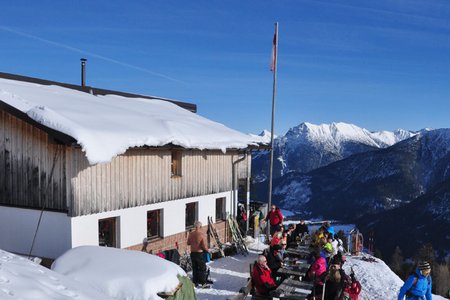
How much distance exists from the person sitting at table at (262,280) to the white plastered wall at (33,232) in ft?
16.5

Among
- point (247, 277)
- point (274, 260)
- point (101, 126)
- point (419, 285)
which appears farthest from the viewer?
point (247, 277)

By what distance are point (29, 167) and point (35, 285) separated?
6598 millimetres

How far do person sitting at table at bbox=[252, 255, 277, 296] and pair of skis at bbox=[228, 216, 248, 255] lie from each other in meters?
7.36

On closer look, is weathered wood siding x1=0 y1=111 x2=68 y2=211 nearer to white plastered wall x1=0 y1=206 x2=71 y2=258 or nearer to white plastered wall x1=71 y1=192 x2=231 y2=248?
white plastered wall x1=0 y1=206 x2=71 y2=258

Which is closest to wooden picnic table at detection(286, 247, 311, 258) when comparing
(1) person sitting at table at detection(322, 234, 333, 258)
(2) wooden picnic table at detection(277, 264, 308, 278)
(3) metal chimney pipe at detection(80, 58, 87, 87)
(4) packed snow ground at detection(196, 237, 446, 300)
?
(1) person sitting at table at detection(322, 234, 333, 258)

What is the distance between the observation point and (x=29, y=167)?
10.4 meters

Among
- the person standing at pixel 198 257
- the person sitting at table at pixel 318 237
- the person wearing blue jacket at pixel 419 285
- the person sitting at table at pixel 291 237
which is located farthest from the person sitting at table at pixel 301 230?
the person wearing blue jacket at pixel 419 285

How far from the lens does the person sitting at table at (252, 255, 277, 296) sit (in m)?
8.98


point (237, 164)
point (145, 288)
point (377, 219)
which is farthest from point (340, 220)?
point (145, 288)

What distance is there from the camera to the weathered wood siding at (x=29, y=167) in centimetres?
1008

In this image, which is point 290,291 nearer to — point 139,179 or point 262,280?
point 262,280

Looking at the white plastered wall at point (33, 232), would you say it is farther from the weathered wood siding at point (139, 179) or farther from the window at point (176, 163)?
the window at point (176, 163)

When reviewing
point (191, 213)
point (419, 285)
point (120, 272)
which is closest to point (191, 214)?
point (191, 213)

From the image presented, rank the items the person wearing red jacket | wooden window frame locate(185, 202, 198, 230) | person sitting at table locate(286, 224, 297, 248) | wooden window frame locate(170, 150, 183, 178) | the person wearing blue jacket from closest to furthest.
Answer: the person wearing blue jacket
wooden window frame locate(170, 150, 183, 178)
person sitting at table locate(286, 224, 297, 248)
wooden window frame locate(185, 202, 198, 230)
the person wearing red jacket
